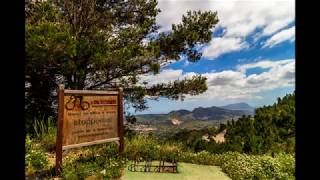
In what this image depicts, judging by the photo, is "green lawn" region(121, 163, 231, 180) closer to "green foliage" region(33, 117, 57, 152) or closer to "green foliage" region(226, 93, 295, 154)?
"green foliage" region(226, 93, 295, 154)

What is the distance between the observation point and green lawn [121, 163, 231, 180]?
7.83 metres

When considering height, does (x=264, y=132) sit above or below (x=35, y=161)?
above

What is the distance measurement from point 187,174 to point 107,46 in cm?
667

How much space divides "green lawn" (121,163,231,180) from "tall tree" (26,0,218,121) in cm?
552

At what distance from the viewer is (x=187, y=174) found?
8344mm

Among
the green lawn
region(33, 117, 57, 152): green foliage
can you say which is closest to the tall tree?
region(33, 117, 57, 152): green foliage

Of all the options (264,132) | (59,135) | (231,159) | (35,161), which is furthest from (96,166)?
(264,132)

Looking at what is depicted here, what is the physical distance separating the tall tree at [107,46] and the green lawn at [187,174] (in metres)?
5.52

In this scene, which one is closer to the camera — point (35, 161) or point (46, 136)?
point (35, 161)

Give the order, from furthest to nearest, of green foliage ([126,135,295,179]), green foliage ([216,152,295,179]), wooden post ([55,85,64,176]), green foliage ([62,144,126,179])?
green foliage ([126,135,295,179]) → green foliage ([216,152,295,179]) → wooden post ([55,85,64,176]) → green foliage ([62,144,126,179])

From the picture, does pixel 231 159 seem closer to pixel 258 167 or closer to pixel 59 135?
pixel 258 167

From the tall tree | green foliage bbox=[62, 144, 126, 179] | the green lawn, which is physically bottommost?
the green lawn
